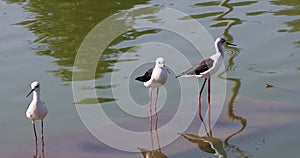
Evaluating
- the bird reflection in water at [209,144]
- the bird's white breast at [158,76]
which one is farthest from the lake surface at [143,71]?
the bird's white breast at [158,76]

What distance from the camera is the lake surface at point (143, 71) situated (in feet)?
19.9

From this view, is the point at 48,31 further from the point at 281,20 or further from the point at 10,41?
the point at 281,20

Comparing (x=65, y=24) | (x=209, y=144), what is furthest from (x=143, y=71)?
(x=65, y=24)

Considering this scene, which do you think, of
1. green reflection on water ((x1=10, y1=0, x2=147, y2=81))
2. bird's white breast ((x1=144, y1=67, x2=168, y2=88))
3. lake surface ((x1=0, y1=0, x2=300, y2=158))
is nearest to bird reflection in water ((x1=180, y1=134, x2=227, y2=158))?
lake surface ((x1=0, y1=0, x2=300, y2=158))

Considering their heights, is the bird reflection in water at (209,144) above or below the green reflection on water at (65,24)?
below

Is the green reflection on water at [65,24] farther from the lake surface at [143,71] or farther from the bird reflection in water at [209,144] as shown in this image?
the bird reflection in water at [209,144]

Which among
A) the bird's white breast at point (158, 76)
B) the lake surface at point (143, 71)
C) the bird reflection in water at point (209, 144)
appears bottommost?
the bird reflection in water at point (209, 144)

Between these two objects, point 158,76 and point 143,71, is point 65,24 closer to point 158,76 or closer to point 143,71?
point 143,71

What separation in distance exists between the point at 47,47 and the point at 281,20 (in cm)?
411

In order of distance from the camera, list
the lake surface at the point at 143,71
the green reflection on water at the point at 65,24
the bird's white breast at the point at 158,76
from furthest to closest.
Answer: the green reflection on water at the point at 65,24
the bird's white breast at the point at 158,76
the lake surface at the point at 143,71

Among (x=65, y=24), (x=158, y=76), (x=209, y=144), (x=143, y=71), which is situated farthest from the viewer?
(x=65, y=24)

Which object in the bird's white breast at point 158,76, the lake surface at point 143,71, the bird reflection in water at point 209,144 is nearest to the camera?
the bird reflection in water at point 209,144

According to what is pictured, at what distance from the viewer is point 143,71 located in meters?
8.20

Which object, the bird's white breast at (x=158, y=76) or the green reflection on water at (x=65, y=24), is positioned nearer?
the bird's white breast at (x=158, y=76)
